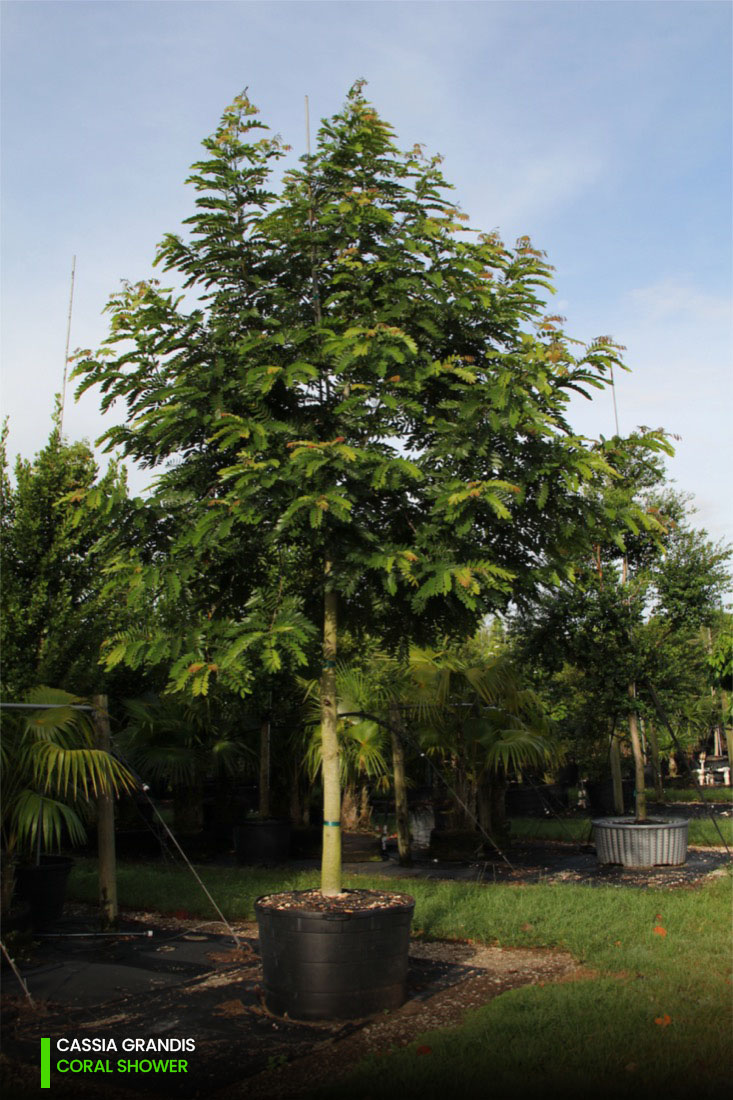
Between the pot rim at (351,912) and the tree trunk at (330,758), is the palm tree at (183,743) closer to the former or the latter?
the tree trunk at (330,758)

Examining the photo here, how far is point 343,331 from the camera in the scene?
608 cm

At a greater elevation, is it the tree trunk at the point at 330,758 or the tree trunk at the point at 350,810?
the tree trunk at the point at 330,758

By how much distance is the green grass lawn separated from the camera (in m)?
4.21

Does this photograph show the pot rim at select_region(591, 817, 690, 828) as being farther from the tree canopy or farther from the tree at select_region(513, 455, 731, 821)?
the tree canopy

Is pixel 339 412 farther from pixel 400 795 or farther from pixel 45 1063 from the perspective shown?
pixel 400 795

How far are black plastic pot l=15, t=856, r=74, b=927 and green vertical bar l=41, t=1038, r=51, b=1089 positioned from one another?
371 cm

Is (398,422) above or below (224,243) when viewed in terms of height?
below

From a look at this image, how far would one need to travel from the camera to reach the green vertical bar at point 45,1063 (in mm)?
4527

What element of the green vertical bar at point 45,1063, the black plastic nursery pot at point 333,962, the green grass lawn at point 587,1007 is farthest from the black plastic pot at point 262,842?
the green vertical bar at point 45,1063

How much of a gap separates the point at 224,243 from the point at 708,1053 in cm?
548

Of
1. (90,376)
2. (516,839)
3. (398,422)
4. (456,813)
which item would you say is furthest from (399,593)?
(516,839)

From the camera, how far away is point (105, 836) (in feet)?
27.2

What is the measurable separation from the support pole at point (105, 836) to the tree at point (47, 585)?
198 cm

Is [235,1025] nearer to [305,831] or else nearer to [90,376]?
[90,376]
